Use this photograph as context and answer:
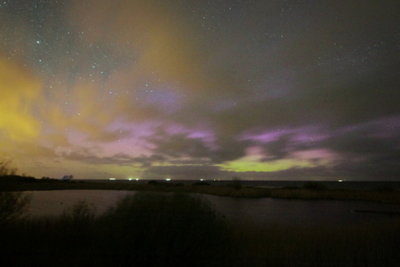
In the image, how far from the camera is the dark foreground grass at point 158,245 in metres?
Result: 8.56

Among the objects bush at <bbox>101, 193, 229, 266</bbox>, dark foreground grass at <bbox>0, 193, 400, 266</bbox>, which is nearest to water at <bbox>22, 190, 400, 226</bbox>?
dark foreground grass at <bbox>0, 193, 400, 266</bbox>

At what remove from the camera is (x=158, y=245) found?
8.66m

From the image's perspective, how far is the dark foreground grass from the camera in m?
8.56

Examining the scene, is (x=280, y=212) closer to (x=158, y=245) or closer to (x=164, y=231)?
(x=164, y=231)

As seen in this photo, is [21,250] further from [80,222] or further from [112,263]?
[112,263]

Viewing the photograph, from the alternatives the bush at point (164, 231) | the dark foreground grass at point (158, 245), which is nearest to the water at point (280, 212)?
the dark foreground grass at point (158, 245)

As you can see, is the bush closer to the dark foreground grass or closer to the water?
the dark foreground grass

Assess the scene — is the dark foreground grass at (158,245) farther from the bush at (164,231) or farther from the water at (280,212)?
the water at (280,212)

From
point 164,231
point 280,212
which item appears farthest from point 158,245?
point 280,212

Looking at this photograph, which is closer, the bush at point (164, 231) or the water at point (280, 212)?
the bush at point (164, 231)

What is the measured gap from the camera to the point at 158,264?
8.21 metres

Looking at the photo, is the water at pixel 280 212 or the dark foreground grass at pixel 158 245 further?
the water at pixel 280 212

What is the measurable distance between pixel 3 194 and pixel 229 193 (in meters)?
46.2

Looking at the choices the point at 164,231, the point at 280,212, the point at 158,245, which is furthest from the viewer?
the point at 280,212
